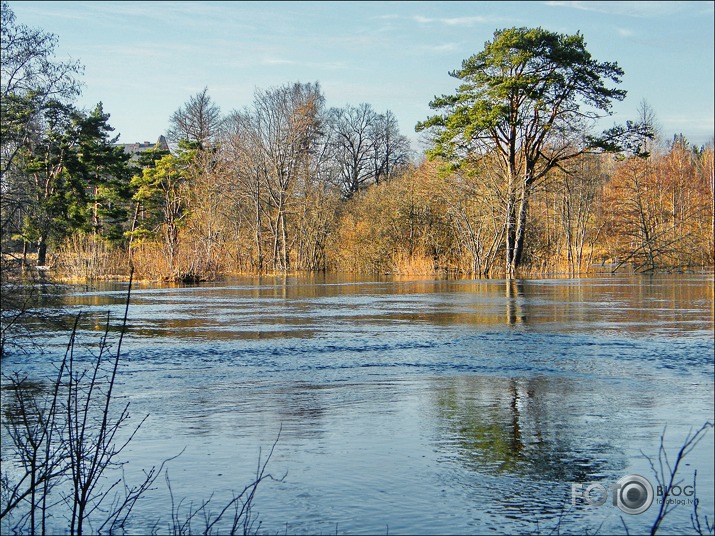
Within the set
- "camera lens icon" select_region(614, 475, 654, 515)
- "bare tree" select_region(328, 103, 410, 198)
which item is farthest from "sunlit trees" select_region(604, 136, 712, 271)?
"camera lens icon" select_region(614, 475, 654, 515)

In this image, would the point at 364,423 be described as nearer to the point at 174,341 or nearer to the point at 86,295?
the point at 174,341

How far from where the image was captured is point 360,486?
20.2 feet

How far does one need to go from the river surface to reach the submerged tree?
21.6m

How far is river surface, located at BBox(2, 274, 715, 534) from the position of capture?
5746 millimetres

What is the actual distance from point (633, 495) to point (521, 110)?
3490 centimetres

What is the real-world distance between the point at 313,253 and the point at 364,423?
149ft

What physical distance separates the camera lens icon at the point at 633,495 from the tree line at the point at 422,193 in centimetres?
2682

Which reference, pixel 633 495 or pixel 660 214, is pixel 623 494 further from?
pixel 660 214

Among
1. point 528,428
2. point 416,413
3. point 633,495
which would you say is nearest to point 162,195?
point 416,413

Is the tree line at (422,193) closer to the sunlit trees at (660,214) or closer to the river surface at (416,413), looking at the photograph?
the sunlit trees at (660,214)

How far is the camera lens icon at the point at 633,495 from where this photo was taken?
5.66 metres

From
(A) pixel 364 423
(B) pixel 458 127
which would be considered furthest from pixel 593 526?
(B) pixel 458 127

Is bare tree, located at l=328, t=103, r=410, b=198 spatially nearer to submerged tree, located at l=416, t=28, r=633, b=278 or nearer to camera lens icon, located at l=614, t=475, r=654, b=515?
submerged tree, located at l=416, t=28, r=633, b=278

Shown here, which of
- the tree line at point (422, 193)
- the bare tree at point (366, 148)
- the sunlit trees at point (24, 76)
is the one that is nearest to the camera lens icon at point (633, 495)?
the sunlit trees at point (24, 76)
